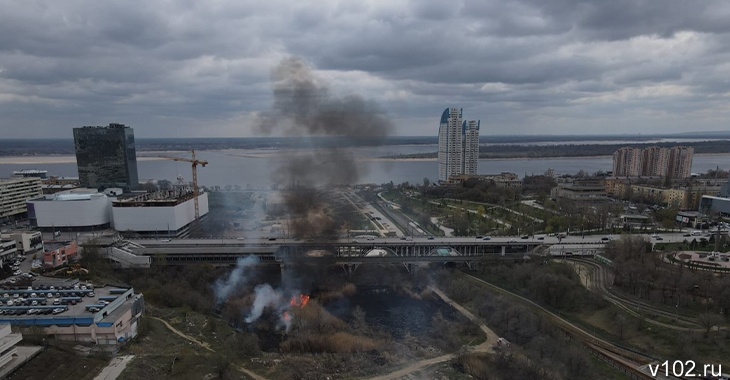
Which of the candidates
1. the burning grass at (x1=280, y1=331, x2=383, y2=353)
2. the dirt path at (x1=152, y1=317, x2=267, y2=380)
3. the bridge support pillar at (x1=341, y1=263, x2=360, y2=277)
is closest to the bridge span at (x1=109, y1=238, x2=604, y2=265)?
the bridge support pillar at (x1=341, y1=263, x2=360, y2=277)

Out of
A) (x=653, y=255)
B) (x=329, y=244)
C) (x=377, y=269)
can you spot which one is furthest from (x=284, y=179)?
(x=653, y=255)

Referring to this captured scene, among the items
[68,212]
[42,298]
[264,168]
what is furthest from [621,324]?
[264,168]

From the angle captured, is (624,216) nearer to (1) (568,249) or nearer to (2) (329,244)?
(1) (568,249)

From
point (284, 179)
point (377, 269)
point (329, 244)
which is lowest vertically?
point (377, 269)

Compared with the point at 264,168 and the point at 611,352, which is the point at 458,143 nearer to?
the point at 264,168

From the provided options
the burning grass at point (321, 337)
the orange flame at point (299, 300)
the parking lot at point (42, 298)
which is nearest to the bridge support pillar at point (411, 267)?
the orange flame at point (299, 300)
